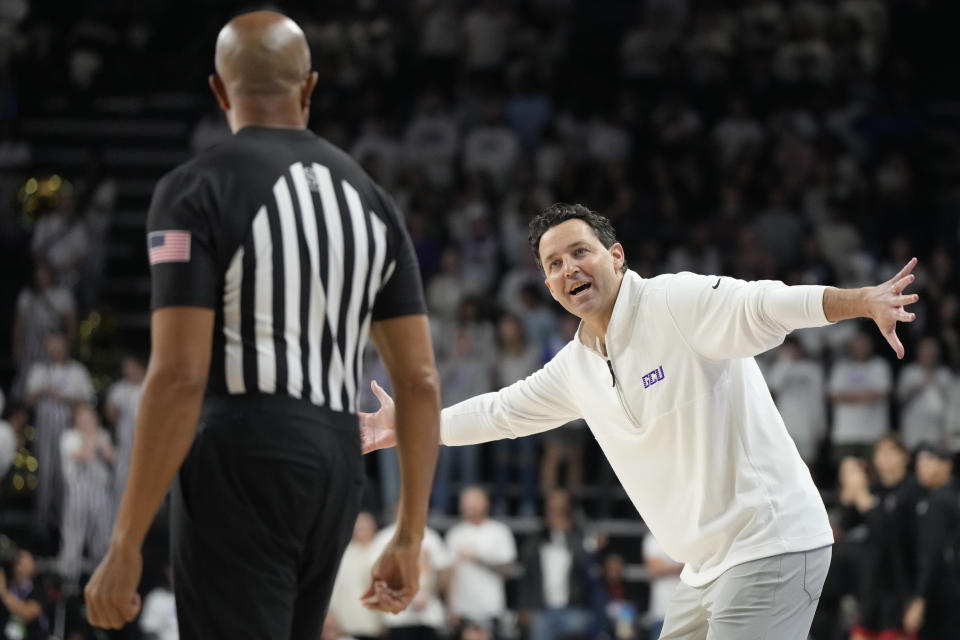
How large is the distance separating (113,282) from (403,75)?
→ 4.69 metres

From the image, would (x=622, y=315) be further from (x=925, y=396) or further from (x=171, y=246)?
(x=925, y=396)

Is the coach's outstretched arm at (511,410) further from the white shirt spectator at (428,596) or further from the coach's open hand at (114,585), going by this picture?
the white shirt spectator at (428,596)

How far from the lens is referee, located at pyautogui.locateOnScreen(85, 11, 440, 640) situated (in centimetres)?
307

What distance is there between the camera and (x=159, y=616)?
11578 mm

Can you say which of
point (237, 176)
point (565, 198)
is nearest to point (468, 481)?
point (565, 198)

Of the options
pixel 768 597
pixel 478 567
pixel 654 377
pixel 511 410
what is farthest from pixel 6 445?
pixel 768 597

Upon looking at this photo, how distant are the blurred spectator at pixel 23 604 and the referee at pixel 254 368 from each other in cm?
896

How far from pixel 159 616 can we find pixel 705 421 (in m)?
8.08

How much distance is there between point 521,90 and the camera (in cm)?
1695

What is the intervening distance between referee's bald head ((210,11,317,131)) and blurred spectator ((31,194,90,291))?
487 inches

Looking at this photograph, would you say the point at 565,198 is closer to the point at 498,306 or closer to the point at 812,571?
the point at 498,306

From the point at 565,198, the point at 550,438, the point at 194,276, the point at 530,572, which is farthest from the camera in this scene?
the point at 565,198

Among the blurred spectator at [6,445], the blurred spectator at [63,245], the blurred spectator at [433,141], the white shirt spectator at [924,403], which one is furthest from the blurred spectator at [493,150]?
the blurred spectator at [6,445]

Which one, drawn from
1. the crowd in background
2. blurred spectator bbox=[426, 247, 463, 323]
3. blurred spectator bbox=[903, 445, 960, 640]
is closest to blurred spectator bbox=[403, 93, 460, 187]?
the crowd in background
